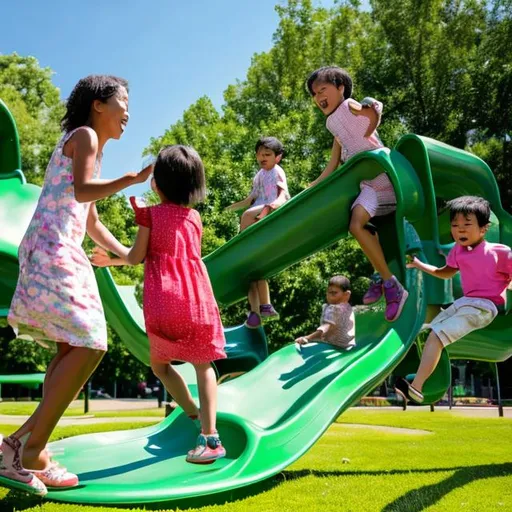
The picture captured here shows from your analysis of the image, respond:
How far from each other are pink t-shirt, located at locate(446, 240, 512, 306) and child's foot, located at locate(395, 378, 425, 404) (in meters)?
0.72

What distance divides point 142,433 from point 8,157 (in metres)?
2.69

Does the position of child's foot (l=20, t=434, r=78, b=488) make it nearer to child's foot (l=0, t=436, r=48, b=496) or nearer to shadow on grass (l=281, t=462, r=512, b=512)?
child's foot (l=0, t=436, r=48, b=496)

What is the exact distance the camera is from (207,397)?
10.4 feet

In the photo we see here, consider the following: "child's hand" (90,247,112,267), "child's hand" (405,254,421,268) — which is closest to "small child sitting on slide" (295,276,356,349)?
"child's hand" (405,254,421,268)

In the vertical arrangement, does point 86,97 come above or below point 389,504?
above

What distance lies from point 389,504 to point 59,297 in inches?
94.5

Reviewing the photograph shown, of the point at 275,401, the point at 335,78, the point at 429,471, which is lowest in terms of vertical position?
the point at 429,471

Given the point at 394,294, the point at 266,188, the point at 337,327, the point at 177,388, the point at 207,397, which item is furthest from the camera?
the point at 266,188

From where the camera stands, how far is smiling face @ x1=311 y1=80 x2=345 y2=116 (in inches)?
214

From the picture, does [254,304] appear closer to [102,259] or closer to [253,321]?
[253,321]

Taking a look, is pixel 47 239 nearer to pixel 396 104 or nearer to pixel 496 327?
pixel 496 327

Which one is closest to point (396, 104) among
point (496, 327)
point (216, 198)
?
point (216, 198)

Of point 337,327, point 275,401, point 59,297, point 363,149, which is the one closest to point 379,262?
point 363,149

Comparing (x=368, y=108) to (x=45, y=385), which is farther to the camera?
(x=368, y=108)
